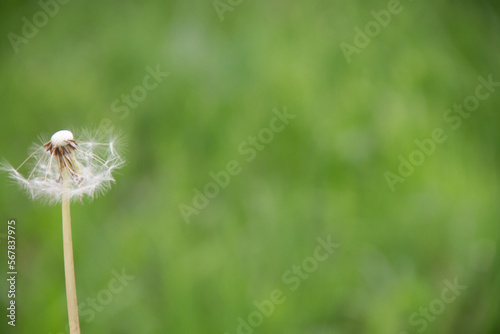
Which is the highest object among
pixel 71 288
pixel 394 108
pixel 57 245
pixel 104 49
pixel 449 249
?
pixel 104 49

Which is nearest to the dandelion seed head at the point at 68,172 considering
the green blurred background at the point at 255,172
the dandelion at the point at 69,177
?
the dandelion at the point at 69,177

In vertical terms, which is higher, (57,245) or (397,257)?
(57,245)

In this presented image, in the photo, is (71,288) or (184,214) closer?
(71,288)

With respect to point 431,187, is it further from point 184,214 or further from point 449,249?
point 184,214

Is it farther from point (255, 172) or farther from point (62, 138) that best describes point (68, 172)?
point (255, 172)

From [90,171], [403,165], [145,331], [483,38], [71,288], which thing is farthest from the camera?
[483,38]

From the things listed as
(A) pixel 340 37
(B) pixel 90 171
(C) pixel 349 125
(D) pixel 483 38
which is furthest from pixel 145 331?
(D) pixel 483 38

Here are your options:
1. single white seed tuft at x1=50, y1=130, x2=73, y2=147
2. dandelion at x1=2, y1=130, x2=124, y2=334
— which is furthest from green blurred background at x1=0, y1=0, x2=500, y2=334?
single white seed tuft at x1=50, y1=130, x2=73, y2=147

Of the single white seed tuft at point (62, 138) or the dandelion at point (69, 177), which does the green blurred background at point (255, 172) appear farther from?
the single white seed tuft at point (62, 138)

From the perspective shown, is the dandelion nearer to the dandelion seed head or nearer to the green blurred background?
the dandelion seed head
